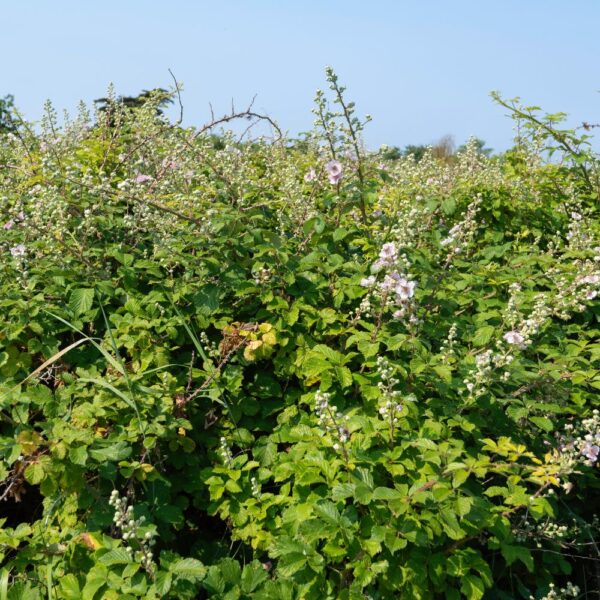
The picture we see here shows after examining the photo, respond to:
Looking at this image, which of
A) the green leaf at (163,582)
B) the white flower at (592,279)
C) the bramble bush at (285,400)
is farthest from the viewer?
the white flower at (592,279)

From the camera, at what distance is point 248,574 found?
215cm

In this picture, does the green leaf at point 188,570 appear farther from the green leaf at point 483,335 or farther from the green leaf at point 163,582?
the green leaf at point 483,335

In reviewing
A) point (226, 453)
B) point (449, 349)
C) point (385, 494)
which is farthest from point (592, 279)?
point (226, 453)

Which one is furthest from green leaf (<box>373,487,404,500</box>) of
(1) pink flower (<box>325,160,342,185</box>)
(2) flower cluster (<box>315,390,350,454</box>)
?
(1) pink flower (<box>325,160,342,185</box>)

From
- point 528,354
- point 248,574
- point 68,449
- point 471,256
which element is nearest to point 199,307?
point 68,449

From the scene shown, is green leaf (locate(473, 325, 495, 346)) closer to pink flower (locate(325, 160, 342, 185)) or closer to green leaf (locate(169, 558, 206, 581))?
pink flower (locate(325, 160, 342, 185))

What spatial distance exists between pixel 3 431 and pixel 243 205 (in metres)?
1.39

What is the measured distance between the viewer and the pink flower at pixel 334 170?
316 cm

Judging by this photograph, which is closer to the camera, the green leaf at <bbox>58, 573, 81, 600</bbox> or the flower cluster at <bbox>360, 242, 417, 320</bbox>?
the green leaf at <bbox>58, 573, 81, 600</bbox>

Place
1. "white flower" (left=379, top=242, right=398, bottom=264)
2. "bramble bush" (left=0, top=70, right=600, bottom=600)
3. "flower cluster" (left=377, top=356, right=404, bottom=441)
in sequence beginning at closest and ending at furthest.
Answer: "bramble bush" (left=0, top=70, right=600, bottom=600)
"flower cluster" (left=377, top=356, right=404, bottom=441)
"white flower" (left=379, top=242, right=398, bottom=264)

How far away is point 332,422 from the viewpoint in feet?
7.38

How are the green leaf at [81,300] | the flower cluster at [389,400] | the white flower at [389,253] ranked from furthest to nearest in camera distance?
the green leaf at [81,300] < the white flower at [389,253] < the flower cluster at [389,400]

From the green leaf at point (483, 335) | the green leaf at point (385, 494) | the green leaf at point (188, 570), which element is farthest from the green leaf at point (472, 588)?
the green leaf at point (483, 335)

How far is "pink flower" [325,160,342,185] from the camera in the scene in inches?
124
